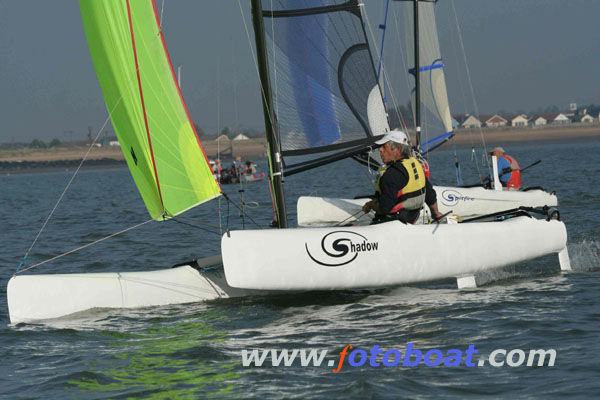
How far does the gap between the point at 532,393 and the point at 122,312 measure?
12.9ft

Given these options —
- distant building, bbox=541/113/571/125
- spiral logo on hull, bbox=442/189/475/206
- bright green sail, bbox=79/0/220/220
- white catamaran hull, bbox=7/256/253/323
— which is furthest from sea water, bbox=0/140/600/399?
distant building, bbox=541/113/571/125

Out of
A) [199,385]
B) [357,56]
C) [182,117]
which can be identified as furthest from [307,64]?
[199,385]

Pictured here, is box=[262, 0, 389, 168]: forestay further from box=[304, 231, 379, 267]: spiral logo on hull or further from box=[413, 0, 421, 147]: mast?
box=[413, 0, 421, 147]: mast

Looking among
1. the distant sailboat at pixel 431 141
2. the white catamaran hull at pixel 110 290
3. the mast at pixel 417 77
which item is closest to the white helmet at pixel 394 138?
the distant sailboat at pixel 431 141

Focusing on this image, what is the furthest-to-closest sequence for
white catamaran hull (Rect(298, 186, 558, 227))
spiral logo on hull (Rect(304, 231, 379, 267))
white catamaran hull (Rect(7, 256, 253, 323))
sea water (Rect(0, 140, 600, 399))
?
1. white catamaran hull (Rect(298, 186, 558, 227))
2. white catamaran hull (Rect(7, 256, 253, 323))
3. spiral logo on hull (Rect(304, 231, 379, 267))
4. sea water (Rect(0, 140, 600, 399))

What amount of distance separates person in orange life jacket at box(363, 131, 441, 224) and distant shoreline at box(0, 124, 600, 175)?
6811cm

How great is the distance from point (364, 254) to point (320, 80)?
230cm

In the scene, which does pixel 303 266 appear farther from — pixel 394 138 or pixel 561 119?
pixel 561 119

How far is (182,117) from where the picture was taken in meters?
7.22

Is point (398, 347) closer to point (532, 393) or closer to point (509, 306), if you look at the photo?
point (532, 393)

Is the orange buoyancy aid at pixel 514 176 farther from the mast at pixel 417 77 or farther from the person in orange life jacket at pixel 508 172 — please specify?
the mast at pixel 417 77

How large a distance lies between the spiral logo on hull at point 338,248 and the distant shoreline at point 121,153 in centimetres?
6888

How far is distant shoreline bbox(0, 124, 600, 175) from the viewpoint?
8275 cm

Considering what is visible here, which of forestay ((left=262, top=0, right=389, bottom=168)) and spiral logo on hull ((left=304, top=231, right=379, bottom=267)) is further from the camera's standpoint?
forestay ((left=262, top=0, right=389, bottom=168))
